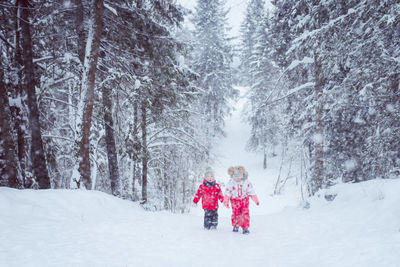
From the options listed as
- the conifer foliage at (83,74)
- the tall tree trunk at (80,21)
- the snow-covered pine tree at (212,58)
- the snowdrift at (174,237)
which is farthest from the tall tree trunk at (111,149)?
the snow-covered pine tree at (212,58)

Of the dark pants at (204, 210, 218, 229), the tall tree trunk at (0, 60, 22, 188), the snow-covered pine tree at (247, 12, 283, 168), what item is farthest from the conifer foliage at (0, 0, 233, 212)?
the snow-covered pine tree at (247, 12, 283, 168)

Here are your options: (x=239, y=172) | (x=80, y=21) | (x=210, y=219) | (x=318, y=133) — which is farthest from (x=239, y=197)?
(x=80, y=21)

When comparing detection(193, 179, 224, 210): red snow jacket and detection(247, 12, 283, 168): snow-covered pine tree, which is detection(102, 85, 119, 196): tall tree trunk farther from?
detection(247, 12, 283, 168): snow-covered pine tree

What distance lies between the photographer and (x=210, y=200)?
6172 millimetres

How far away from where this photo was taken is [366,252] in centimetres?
352

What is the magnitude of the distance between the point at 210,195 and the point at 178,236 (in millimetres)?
1556

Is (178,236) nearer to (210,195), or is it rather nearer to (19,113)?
(210,195)

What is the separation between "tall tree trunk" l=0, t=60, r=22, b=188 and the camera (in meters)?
5.29

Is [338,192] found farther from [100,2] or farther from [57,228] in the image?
[100,2]

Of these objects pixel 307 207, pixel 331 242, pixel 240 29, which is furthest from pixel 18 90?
pixel 240 29

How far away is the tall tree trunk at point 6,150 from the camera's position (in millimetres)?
5285

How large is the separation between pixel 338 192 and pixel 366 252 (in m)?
4.39

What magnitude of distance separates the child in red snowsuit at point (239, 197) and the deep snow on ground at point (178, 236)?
1.08 feet

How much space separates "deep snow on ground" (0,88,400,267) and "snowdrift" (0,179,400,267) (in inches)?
0.5
